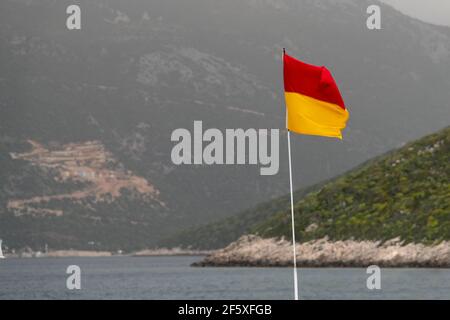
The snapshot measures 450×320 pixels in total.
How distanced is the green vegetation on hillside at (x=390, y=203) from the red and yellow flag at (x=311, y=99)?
10401 cm

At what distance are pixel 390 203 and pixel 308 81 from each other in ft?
415

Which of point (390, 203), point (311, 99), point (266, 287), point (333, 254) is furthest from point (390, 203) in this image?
point (311, 99)

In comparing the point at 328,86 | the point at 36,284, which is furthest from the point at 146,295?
the point at 328,86

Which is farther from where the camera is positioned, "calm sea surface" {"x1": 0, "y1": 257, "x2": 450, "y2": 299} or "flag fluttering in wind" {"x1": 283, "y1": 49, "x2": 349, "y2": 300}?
"calm sea surface" {"x1": 0, "y1": 257, "x2": 450, "y2": 299}

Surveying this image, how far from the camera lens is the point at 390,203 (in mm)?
157375

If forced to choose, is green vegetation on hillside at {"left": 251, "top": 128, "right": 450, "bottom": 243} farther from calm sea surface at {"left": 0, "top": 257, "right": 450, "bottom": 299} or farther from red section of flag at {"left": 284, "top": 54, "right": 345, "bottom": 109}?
red section of flag at {"left": 284, "top": 54, "right": 345, "bottom": 109}

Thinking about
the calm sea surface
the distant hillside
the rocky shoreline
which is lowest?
the calm sea surface

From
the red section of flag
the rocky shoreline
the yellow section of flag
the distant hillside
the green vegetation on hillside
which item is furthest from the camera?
the distant hillside

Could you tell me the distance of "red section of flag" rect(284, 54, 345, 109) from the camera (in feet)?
108

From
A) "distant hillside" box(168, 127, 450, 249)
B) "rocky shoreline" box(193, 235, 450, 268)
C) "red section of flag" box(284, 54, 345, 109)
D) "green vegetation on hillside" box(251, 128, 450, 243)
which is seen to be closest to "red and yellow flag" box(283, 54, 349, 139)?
"red section of flag" box(284, 54, 345, 109)

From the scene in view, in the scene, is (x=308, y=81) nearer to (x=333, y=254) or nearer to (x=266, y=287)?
(x=266, y=287)

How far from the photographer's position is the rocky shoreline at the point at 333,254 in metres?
132

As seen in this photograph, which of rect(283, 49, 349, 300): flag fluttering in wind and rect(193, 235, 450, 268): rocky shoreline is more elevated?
rect(193, 235, 450, 268): rocky shoreline
